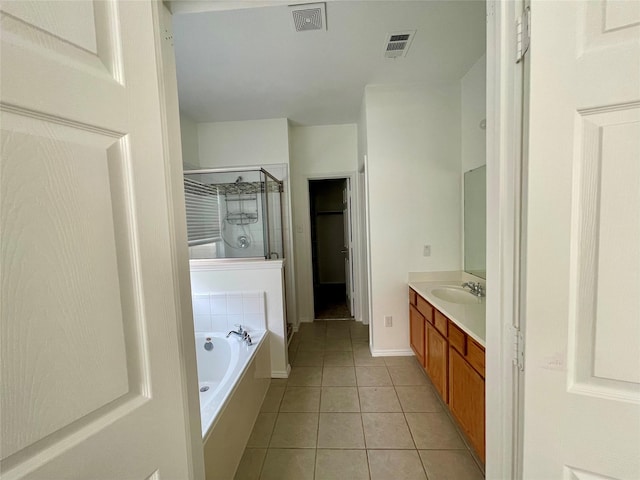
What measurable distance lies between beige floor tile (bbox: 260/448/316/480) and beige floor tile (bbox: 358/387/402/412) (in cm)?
60

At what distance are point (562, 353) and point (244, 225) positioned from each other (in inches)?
116

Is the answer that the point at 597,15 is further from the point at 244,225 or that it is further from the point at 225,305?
the point at 244,225

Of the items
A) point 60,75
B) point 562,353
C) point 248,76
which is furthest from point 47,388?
point 248,76

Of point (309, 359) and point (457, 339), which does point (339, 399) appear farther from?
point (457, 339)

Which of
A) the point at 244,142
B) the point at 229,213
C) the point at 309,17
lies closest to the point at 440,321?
the point at 309,17

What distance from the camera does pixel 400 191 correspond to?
9.18 feet

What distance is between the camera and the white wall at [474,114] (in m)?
2.33

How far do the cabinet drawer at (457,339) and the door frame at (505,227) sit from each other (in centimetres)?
88

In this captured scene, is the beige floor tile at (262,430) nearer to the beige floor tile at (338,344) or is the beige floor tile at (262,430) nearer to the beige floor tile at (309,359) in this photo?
the beige floor tile at (309,359)

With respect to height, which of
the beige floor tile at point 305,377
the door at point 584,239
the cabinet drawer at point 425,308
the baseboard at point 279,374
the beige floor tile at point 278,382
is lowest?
the beige floor tile at point 278,382

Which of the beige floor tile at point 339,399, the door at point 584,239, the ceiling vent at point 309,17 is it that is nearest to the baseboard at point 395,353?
the beige floor tile at point 339,399

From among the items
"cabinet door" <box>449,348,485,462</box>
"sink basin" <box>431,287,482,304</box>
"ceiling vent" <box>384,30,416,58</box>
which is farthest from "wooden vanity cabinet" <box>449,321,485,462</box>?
"ceiling vent" <box>384,30,416,58</box>

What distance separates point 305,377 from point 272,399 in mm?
404

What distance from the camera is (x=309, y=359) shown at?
9.53 ft
